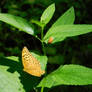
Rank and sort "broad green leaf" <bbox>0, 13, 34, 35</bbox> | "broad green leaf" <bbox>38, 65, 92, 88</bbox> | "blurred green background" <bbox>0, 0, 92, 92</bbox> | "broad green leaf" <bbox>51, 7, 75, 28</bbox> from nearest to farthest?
"broad green leaf" <bbox>38, 65, 92, 88</bbox> < "broad green leaf" <bbox>0, 13, 34, 35</bbox> < "broad green leaf" <bbox>51, 7, 75, 28</bbox> < "blurred green background" <bbox>0, 0, 92, 92</bbox>

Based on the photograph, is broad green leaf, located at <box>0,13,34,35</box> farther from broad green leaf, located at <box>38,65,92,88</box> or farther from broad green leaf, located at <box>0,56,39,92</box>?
broad green leaf, located at <box>38,65,92,88</box>

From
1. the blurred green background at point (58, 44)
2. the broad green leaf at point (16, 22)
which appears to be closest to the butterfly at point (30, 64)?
the broad green leaf at point (16, 22)

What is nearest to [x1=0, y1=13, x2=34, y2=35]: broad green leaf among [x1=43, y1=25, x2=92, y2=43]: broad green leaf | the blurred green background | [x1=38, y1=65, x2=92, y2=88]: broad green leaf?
[x1=43, y1=25, x2=92, y2=43]: broad green leaf

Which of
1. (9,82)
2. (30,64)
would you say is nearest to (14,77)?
(9,82)

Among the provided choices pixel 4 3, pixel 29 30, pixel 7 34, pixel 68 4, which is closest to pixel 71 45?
pixel 68 4

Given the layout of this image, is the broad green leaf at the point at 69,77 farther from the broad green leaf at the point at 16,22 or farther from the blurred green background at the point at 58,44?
the blurred green background at the point at 58,44
